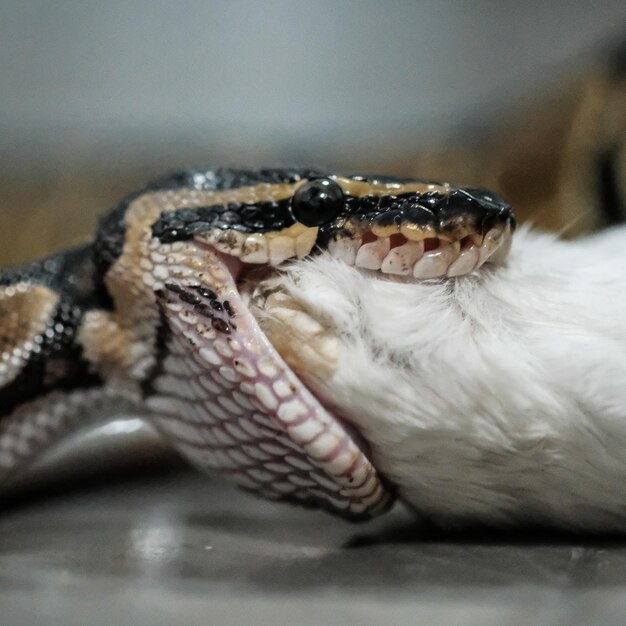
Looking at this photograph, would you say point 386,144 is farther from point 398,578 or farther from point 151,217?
point 398,578

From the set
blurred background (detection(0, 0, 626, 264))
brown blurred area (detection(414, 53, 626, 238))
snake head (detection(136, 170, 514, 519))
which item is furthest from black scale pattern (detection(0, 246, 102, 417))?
blurred background (detection(0, 0, 626, 264))

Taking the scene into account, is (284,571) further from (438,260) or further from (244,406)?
(438,260)

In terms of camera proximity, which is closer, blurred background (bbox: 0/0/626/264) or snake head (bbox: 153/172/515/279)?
snake head (bbox: 153/172/515/279)

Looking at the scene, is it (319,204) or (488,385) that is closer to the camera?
(488,385)

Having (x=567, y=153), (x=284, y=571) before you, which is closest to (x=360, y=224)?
(x=284, y=571)

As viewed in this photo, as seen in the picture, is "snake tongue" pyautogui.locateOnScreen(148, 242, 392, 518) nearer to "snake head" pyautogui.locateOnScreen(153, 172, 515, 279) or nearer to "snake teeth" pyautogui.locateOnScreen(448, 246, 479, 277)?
"snake head" pyautogui.locateOnScreen(153, 172, 515, 279)

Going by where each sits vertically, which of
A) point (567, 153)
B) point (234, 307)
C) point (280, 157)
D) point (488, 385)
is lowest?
point (488, 385)

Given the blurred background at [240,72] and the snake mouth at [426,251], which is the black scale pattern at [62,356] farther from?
the blurred background at [240,72]

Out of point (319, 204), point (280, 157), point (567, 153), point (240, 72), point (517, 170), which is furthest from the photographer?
point (240, 72)
